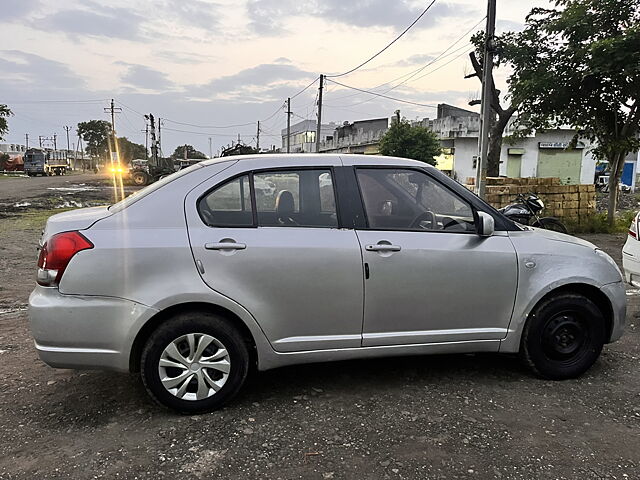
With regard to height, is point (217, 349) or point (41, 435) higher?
point (217, 349)

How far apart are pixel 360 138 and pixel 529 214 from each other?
3912cm

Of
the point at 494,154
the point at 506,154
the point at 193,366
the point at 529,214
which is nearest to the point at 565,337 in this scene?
the point at 193,366

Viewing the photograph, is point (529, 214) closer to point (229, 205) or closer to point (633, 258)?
point (633, 258)

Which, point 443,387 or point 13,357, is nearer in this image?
point 443,387

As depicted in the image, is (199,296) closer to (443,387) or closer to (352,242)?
(352,242)

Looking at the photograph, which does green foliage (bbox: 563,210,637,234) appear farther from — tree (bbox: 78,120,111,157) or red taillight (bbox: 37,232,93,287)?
tree (bbox: 78,120,111,157)

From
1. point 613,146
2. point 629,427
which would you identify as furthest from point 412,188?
point 613,146

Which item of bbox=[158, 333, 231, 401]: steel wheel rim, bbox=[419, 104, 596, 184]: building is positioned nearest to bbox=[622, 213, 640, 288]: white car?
bbox=[158, 333, 231, 401]: steel wheel rim

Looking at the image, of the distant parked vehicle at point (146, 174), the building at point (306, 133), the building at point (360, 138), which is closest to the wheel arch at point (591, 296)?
the distant parked vehicle at point (146, 174)

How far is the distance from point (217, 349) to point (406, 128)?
95.6 feet

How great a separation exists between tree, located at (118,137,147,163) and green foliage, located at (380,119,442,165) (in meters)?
64.7

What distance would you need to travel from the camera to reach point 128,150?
98375mm

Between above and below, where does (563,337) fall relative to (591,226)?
below

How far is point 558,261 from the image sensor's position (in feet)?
11.9
